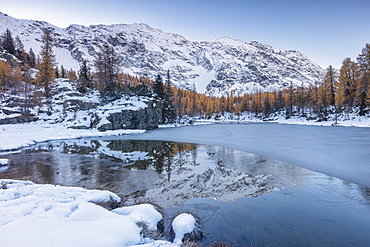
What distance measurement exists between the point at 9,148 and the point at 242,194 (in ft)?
68.3

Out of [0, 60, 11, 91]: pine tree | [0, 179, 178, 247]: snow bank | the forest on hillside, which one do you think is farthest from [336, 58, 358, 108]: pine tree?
[0, 60, 11, 91]: pine tree

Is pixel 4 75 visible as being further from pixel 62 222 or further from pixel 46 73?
pixel 62 222

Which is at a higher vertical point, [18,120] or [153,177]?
[18,120]

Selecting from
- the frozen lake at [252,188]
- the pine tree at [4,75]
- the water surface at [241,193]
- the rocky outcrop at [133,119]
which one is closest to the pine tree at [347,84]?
the frozen lake at [252,188]

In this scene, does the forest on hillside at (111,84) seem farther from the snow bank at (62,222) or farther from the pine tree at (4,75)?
the snow bank at (62,222)

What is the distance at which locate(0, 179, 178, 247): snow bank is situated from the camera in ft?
8.98

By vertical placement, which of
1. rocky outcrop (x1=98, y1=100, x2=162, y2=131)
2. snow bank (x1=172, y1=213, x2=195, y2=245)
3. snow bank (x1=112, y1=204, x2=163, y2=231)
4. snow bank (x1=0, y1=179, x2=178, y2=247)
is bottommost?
snow bank (x1=172, y1=213, x2=195, y2=245)

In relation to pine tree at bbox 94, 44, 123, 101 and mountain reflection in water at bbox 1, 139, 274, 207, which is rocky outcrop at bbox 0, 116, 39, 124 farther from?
mountain reflection in water at bbox 1, 139, 274, 207

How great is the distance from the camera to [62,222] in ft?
11.1

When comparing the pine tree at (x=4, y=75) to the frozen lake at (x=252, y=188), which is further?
the pine tree at (x=4, y=75)

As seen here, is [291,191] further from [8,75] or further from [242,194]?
[8,75]

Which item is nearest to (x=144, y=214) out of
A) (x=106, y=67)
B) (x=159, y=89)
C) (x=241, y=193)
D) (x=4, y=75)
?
(x=241, y=193)

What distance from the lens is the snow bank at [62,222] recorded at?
108 inches

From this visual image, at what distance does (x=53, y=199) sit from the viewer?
183 inches
